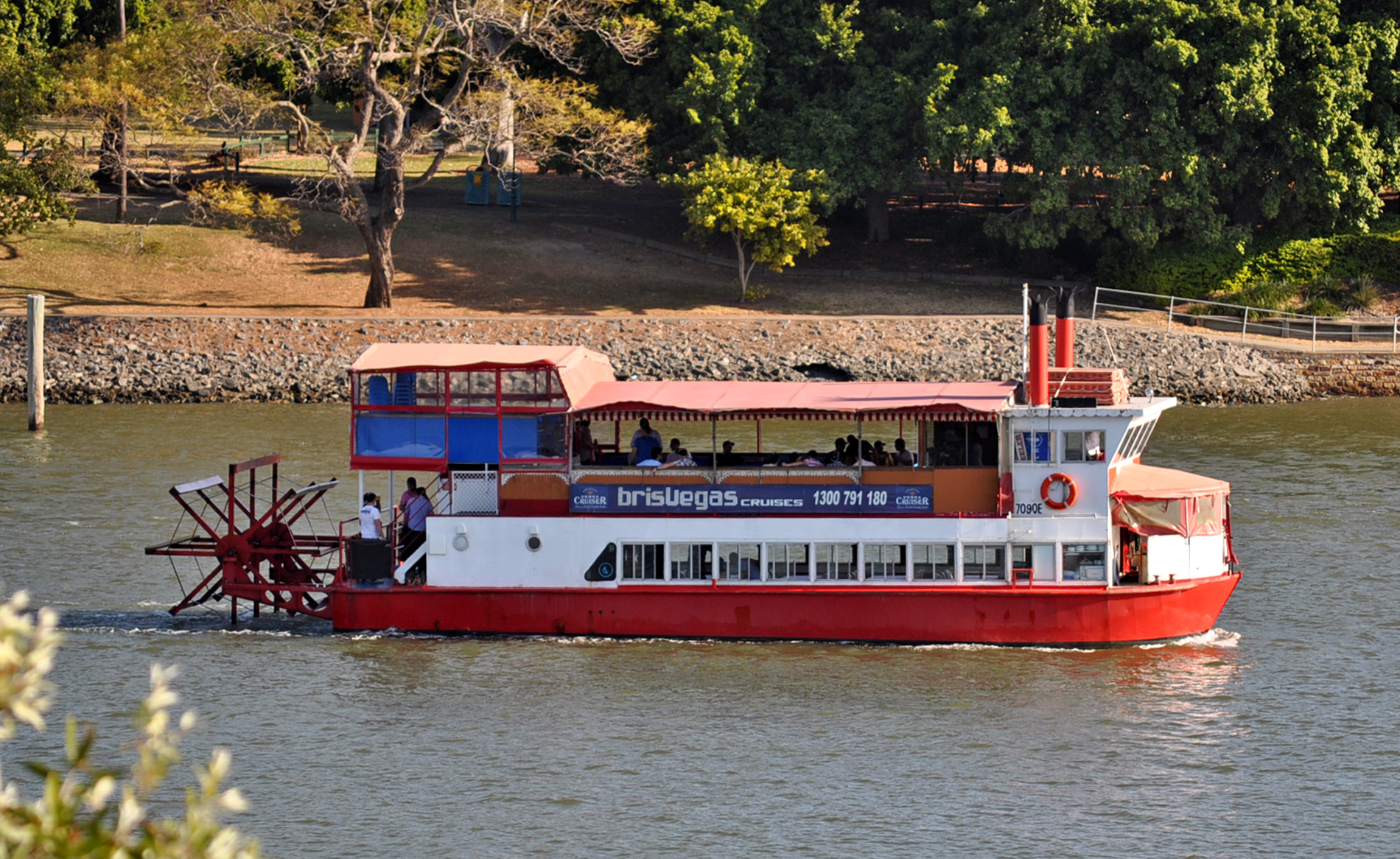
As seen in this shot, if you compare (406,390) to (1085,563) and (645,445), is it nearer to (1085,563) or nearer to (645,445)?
(645,445)

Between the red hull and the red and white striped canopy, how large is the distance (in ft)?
10.4

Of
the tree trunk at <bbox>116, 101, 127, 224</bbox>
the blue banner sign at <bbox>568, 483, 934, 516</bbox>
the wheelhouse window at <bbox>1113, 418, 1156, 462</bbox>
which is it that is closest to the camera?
the blue banner sign at <bbox>568, 483, 934, 516</bbox>

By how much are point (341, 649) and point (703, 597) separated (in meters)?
6.66

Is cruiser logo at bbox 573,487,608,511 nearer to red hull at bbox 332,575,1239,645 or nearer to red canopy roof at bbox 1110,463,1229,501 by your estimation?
red hull at bbox 332,575,1239,645

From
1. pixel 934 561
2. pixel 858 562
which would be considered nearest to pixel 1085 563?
pixel 934 561

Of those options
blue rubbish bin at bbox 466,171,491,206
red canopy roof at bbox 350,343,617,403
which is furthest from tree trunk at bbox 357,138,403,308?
red canopy roof at bbox 350,343,617,403

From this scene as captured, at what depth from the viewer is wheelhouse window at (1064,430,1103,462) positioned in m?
28.9

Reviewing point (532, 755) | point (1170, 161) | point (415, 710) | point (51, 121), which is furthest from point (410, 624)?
point (51, 121)

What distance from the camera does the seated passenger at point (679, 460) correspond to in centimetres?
2984

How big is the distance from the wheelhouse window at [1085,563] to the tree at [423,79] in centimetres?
3541

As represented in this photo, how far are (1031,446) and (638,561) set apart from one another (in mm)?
7518

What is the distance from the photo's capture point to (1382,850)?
20.6 meters

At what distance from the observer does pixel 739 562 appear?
29.4m

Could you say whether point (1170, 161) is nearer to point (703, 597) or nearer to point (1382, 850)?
point (703, 597)
